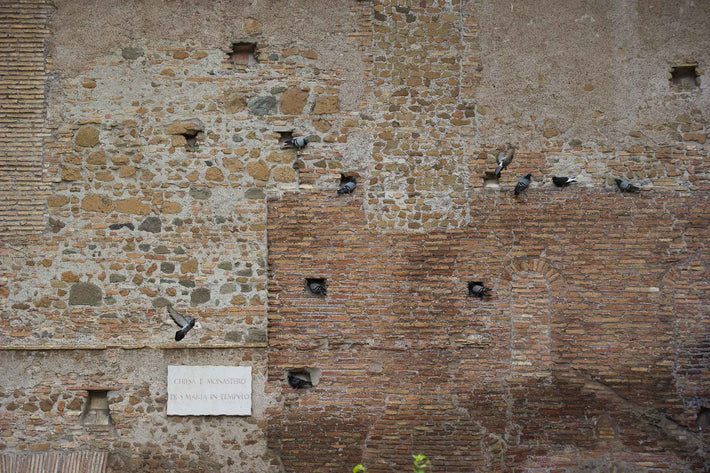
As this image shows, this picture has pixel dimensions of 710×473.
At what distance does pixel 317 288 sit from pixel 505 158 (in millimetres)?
2213

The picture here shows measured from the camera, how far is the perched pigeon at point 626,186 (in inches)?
215

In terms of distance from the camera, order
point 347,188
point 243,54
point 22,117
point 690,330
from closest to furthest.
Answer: point 690,330 → point 347,188 → point 22,117 → point 243,54

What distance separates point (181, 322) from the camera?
5.40 m

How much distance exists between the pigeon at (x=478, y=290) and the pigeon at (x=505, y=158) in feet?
3.60

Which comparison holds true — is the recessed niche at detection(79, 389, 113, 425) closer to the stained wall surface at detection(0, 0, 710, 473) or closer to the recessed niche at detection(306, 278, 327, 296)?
the stained wall surface at detection(0, 0, 710, 473)

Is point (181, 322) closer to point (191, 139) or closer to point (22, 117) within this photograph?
point (191, 139)

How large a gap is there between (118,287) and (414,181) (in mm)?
3067

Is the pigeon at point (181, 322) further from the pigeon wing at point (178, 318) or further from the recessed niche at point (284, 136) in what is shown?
the recessed niche at point (284, 136)

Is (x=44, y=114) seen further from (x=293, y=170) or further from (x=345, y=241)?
(x=345, y=241)

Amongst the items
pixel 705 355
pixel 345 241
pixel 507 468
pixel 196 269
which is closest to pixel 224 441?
pixel 196 269

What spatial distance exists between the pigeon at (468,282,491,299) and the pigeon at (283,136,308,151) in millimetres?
2124

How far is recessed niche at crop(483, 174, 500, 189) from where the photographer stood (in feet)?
18.3

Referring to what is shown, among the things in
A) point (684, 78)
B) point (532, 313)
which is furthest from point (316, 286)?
point (684, 78)

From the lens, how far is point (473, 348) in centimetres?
544
